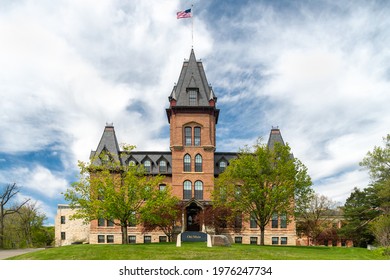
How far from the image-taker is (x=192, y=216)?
43.6 m

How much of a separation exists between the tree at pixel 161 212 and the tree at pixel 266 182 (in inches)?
231

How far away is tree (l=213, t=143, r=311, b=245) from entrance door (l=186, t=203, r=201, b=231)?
8.51m

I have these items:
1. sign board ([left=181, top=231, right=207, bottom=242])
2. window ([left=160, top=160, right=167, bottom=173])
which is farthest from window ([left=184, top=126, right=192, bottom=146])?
sign board ([left=181, top=231, right=207, bottom=242])

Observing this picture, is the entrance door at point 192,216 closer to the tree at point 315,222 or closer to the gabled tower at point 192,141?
the gabled tower at point 192,141

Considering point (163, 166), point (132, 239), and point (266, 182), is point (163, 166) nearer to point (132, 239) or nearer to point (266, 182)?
point (132, 239)

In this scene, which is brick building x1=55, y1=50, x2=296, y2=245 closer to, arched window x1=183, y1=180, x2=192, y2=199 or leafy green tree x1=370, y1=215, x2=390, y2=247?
arched window x1=183, y1=180, x2=192, y2=199

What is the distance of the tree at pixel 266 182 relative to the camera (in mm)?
33000

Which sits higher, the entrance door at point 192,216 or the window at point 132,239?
the entrance door at point 192,216

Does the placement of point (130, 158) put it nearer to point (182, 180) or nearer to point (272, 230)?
point (182, 180)

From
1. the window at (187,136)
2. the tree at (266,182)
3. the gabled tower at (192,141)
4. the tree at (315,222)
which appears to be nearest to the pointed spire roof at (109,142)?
the gabled tower at (192,141)

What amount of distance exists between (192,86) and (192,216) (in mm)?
16549

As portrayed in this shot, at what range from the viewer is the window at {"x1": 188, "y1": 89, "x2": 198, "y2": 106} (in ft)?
149
